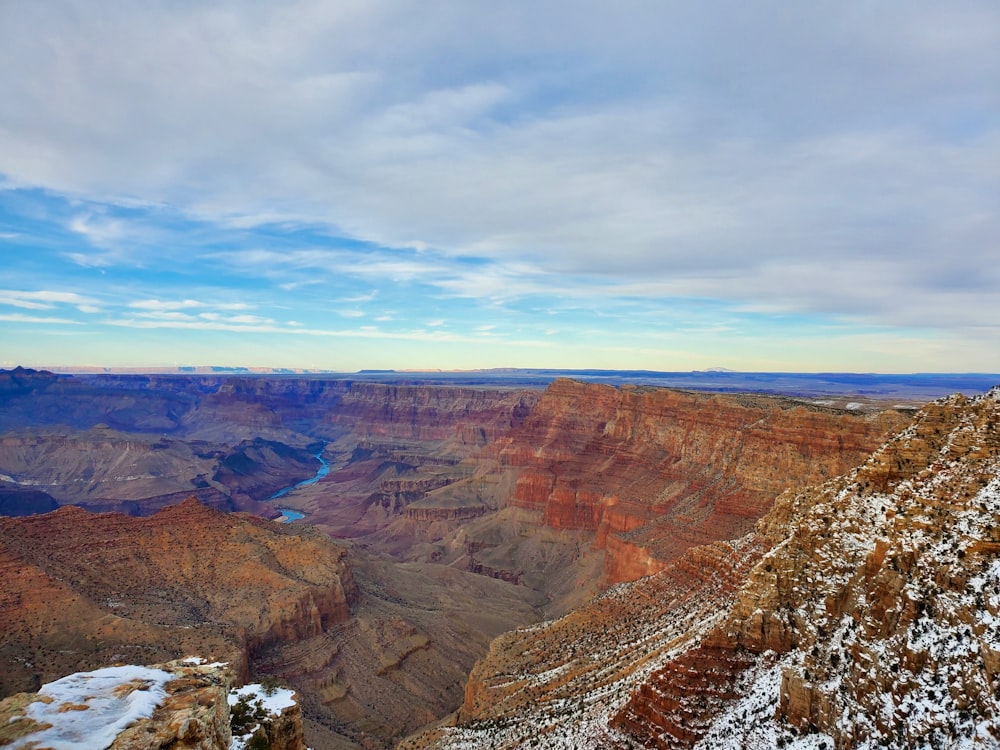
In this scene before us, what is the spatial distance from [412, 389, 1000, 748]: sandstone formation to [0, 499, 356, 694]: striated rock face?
24.8m

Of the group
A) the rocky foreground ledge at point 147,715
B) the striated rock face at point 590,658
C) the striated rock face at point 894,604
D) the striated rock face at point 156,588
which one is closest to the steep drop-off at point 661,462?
the striated rock face at point 894,604

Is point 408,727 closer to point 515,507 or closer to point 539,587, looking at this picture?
point 539,587

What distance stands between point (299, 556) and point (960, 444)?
60.1 m

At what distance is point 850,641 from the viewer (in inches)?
842

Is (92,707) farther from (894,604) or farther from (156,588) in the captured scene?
(156,588)

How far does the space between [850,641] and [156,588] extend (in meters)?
58.9

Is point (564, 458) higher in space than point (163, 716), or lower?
lower

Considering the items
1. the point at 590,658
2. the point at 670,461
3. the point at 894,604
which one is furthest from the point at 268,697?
the point at 670,461

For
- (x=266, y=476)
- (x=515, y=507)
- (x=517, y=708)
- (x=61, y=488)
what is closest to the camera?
(x=517, y=708)

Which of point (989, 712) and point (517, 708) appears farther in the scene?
point (517, 708)

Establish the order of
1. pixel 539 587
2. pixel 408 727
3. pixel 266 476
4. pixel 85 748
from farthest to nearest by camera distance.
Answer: pixel 266 476
pixel 539 587
pixel 408 727
pixel 85 748

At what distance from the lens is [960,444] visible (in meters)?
25.2

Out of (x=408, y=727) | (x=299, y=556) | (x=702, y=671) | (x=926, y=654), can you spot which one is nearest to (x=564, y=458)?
(x=299, y=556)

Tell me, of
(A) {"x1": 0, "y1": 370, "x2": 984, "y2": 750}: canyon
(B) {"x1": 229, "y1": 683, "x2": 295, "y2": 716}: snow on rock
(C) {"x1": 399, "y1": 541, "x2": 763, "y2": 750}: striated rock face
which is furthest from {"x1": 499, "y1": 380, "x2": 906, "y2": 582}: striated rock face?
(B) {"x1": 229, "y1": 683, "x2": 295, "y2": 716}: snow on rock
